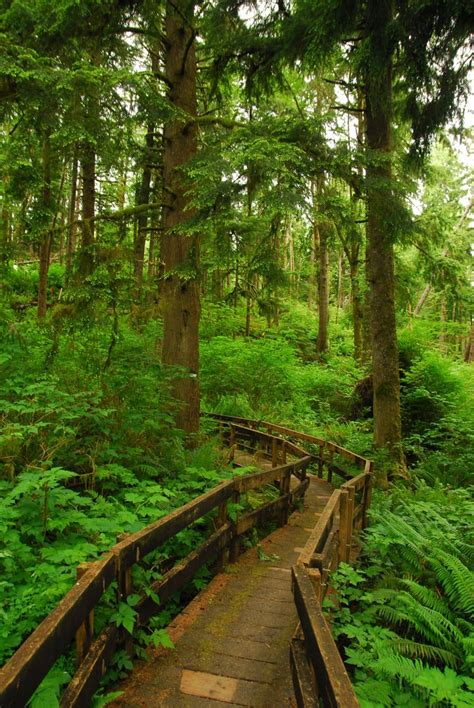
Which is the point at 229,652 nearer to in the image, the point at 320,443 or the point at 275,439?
the point at 275,439

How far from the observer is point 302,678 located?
277 centimetres

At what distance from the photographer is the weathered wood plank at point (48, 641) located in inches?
78.8

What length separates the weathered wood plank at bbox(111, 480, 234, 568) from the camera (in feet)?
11.1

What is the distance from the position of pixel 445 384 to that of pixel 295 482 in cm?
A: 526

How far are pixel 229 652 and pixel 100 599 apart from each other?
1.21 m

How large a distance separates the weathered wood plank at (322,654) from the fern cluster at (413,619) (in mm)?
553

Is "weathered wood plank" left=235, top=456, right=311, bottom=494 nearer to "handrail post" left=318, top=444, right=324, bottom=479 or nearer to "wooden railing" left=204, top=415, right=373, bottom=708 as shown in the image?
"wooden railing" left=204, top=415, right=373, bottom=708

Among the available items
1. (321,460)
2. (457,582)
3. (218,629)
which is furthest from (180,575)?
(321,460)

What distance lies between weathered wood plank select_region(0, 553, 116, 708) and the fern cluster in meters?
1.73

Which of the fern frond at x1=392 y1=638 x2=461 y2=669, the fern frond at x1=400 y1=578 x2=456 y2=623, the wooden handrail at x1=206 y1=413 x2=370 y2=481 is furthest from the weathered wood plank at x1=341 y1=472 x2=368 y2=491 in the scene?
the fern frond at x1=392 y1=638 x2=461 y2=669

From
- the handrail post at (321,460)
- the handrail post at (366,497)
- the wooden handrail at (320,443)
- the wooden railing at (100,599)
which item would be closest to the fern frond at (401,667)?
the wooden railing at (100,599)

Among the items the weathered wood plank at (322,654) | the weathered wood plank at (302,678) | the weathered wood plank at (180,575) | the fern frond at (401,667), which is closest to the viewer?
the weathered wood plank at (322,654)

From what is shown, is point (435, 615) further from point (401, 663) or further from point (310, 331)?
point (310, 331)

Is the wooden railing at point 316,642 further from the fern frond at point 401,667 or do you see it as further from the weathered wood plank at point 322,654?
the fern frond at point 401,667
